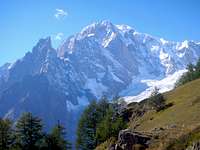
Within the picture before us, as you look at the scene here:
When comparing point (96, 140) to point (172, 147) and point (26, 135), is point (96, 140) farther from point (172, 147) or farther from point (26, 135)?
point (172, 147)

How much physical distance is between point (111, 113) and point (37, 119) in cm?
2111

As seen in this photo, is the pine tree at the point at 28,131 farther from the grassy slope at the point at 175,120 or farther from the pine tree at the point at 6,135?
the grassy slope at the point at 175,120

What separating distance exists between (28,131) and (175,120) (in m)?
28.7

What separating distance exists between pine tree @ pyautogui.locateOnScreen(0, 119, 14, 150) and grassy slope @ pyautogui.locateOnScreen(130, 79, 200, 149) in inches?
857

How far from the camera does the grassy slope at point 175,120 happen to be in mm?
35528

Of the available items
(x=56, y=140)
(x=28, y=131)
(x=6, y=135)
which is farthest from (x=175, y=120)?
(x=56, y=140)

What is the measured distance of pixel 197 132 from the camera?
2978 centimetres

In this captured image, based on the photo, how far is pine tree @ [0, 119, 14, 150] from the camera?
7951 cm

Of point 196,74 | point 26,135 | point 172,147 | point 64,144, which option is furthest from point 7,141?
point 196,74

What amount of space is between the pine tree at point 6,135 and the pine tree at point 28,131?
1396 millimetres

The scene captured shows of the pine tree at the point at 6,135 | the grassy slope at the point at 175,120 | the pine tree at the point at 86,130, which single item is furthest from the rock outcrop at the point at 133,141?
the pine tree at the point at 86,130

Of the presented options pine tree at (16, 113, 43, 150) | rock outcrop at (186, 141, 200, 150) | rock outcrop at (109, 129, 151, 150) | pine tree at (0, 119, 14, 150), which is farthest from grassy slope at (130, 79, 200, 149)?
pine tree at (0, 119, 14, 150)

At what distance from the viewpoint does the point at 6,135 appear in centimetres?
8019

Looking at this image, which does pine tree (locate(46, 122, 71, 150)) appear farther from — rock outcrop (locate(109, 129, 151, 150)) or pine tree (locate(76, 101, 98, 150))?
rock outcrop (locate(109, 129, 151, 150))
